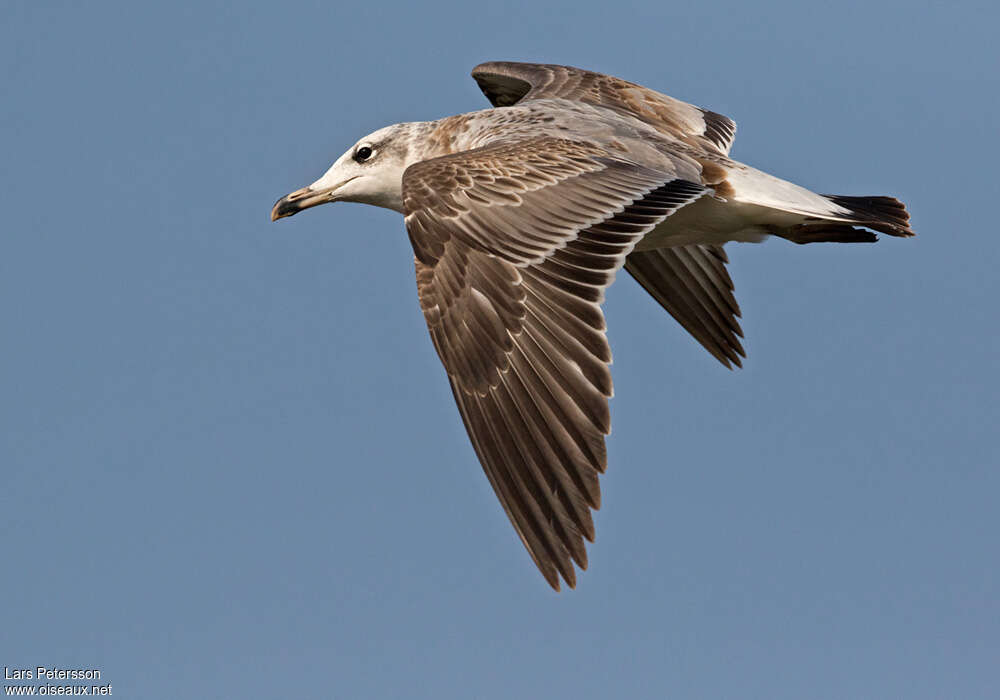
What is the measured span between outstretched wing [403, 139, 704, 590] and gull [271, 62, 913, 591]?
0.01 meters

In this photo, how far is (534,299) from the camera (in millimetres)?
8094

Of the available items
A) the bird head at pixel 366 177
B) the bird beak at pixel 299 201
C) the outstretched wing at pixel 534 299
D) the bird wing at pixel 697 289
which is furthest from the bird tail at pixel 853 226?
the bird beak at pixel 299 201

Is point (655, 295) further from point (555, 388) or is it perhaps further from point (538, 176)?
point (555, 388)

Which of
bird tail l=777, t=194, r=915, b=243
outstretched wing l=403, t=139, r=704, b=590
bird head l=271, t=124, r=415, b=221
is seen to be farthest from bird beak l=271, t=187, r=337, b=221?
bird tail l=777, t=194, r=915, b=243

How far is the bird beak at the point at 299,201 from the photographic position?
10.8 metres

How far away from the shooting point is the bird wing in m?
11.7

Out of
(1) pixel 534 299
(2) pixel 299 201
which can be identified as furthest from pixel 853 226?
(2) pixel 299 201

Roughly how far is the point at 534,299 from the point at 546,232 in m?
0.46

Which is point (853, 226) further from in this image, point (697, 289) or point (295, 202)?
point (295, 202)

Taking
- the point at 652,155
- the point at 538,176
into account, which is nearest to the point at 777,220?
the point at 652,155

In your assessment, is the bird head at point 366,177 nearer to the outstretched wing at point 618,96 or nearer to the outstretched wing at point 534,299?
the outstretched wing at point 618,96

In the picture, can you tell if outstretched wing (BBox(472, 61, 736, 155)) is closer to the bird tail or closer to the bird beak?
the bird tail

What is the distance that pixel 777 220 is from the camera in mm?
9727

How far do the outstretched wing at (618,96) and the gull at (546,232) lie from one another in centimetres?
13
